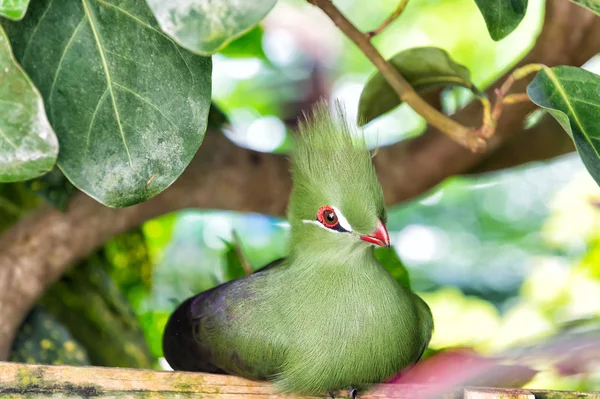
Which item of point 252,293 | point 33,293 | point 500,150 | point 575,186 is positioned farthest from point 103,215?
point 575,186

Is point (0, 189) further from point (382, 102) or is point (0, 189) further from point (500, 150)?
point (500, 150)

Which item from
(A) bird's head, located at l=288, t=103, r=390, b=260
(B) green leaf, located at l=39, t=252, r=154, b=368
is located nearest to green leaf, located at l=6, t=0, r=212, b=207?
(A) bird's head, located at l=288, t=103, r=390, b=260

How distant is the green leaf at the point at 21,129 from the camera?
2.71ft

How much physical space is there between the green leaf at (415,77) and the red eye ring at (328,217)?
0.18 meters

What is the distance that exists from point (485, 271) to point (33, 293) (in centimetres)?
224

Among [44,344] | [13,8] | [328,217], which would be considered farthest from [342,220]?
[44,344]

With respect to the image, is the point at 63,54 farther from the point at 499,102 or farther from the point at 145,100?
the point at 499,102

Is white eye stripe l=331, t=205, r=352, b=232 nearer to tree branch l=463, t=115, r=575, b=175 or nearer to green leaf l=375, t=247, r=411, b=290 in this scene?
green leaf l=375, t=247, r=411, b=290

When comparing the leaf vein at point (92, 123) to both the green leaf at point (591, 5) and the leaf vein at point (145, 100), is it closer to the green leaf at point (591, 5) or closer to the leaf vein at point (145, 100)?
the leaf vein at point (145, 100)

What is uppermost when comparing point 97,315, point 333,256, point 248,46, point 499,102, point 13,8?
point 499,102

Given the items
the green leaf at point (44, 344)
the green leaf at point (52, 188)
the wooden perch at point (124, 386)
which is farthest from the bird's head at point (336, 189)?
the green leaf at point (44, 344)

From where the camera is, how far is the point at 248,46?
2383mm

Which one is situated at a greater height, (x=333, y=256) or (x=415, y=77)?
(x=415, y=77)

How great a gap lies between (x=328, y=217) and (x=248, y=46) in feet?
4.27
